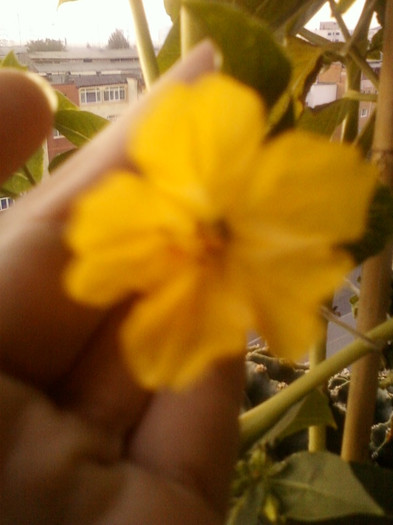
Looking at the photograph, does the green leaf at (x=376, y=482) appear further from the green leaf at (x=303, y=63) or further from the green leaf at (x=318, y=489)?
the green leaf at (x=303, y=63)

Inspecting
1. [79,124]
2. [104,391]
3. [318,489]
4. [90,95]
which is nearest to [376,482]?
[318,489]

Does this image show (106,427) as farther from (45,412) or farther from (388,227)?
(388,227)

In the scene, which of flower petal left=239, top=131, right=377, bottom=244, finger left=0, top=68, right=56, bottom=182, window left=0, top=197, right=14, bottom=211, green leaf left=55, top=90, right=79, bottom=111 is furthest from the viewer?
window left=0, top=197, right=14, bottom=211

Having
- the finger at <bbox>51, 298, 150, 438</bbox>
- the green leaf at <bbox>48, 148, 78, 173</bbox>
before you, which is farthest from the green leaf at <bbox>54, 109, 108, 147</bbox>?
the finger at <bbox>51, 298, 150, 438</bbox>

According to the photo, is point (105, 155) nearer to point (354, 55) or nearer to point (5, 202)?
point (354, 55)

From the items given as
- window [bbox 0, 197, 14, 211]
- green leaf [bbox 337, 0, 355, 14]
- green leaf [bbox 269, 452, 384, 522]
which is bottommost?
green leaf [bbox 269, 452, 384, 522]

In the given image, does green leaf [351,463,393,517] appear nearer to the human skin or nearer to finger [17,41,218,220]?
the human skin

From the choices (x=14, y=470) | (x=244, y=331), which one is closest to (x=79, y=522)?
(x=14, y=470)
